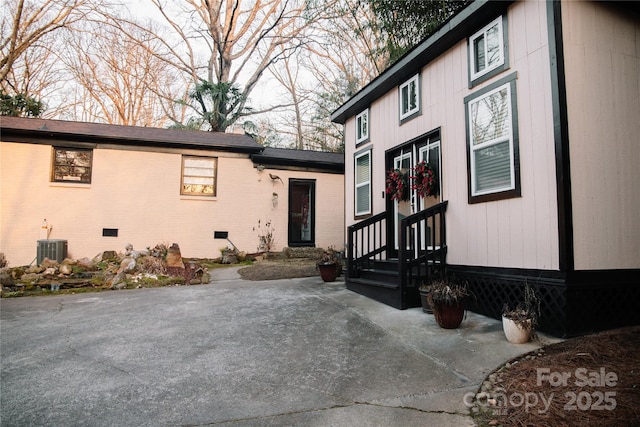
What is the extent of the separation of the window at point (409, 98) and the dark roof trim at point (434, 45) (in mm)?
130

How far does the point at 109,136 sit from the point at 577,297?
33.7 feet

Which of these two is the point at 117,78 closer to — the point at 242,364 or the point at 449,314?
the point at 242,364

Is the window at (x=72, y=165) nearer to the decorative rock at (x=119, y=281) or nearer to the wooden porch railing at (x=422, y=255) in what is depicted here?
the decorative rock at (x=119, y=281)

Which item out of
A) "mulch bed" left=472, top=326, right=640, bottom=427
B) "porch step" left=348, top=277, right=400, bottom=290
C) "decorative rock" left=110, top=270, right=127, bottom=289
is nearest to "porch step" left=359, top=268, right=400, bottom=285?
"porch step" left=348, top=277, right=400, bottom=290

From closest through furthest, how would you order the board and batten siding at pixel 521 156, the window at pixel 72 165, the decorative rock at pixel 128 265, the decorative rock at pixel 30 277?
the board and batten siding at pixel 521 156
the decorative rock at pixel 30 277
the decorative rock at pixel 128 265
the window at pixel 72 165

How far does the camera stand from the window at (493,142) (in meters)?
3.96

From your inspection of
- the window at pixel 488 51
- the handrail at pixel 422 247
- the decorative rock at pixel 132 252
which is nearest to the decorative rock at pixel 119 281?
the decorative rock at pixel 132 252

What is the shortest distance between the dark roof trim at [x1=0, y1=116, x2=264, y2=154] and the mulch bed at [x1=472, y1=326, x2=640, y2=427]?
882cm

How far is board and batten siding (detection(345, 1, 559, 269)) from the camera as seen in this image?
3584 mm

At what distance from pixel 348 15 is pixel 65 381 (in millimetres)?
15734

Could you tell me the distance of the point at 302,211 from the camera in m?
11.0

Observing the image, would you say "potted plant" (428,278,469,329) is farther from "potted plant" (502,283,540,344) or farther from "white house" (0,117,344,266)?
"white house" (0,117,344,266)

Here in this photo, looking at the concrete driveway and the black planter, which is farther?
the black planter

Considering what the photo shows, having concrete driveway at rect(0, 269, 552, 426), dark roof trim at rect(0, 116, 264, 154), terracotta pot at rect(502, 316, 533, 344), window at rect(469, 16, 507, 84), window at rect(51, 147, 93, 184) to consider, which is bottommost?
concrete driveway at rect(0, 269, 552, 426)
